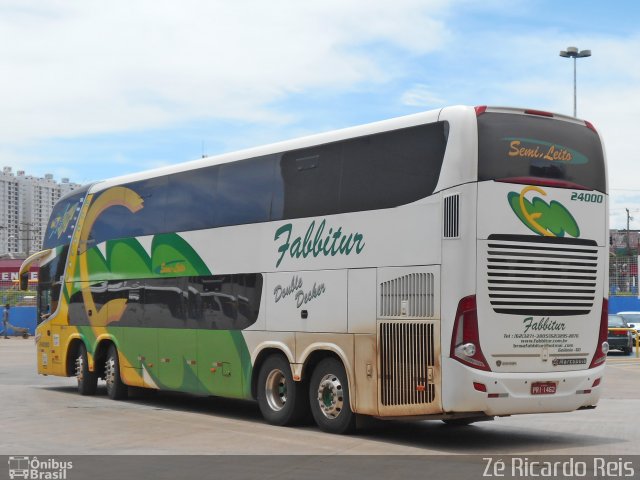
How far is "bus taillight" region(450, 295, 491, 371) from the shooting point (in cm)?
1202

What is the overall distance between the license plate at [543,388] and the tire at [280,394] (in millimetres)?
3496

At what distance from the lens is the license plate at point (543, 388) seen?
12.4 m

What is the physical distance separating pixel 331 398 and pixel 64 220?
32.3ft

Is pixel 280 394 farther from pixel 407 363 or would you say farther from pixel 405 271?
pixel 405 271

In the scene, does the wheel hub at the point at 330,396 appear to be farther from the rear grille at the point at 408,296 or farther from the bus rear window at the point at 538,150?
the bus rear window at the point at 538,150

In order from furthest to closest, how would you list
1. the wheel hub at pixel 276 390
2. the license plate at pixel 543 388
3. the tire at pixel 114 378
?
the tire at pixel 114 378, the wheel hub at pixel 276 390, the license plate at pixel 543 388

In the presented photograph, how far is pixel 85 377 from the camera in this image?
67.3 feet

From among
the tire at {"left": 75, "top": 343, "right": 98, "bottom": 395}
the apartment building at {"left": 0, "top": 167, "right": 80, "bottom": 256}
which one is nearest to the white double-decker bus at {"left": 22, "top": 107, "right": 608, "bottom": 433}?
the tire at {"left": 75, "top": 343, "right": 98, "bottom": 395}

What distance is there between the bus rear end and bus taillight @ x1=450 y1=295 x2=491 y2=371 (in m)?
0.01

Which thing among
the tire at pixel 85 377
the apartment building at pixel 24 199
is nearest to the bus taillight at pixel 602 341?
the tire at pixel 85 377
